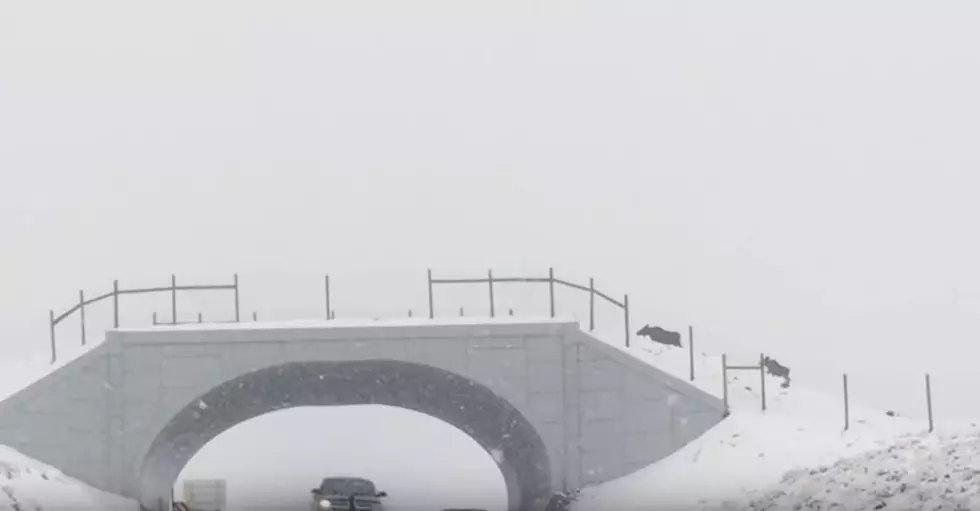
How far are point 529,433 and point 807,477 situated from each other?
19.0 feet

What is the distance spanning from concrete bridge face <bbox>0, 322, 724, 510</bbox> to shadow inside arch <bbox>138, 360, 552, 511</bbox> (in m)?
0.14

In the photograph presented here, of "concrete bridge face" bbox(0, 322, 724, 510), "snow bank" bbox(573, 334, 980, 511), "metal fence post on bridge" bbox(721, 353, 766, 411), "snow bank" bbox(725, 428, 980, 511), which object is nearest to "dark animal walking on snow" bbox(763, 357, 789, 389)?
"snow bank" bbox(573, 334, 980, 511)

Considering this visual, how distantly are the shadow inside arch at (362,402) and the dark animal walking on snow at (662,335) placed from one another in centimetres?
429

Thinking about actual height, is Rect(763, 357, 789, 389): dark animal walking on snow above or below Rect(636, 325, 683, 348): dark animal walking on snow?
below

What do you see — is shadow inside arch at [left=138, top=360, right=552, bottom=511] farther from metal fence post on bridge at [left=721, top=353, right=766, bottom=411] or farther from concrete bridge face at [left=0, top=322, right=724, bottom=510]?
metal fence post on bridge at [left=721, top=353, right=766, bottom=411]

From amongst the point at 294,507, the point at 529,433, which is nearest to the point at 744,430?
the point at 529,433

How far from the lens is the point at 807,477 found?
49.0 feet

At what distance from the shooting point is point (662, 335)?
2331 centimetres

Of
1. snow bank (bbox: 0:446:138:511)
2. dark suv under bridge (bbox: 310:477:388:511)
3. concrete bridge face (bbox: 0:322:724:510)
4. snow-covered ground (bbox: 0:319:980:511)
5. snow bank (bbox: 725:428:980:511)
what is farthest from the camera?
dark suv under bridge (bbox: 310:477:388:511)

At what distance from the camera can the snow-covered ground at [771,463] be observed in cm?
1334

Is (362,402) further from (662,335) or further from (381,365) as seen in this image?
(662,335)

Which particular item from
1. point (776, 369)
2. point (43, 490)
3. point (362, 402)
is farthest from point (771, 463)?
point (43, 490)

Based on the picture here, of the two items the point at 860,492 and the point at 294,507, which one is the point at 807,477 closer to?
the point at 860,492

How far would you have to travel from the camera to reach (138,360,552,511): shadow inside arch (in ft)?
62.2
